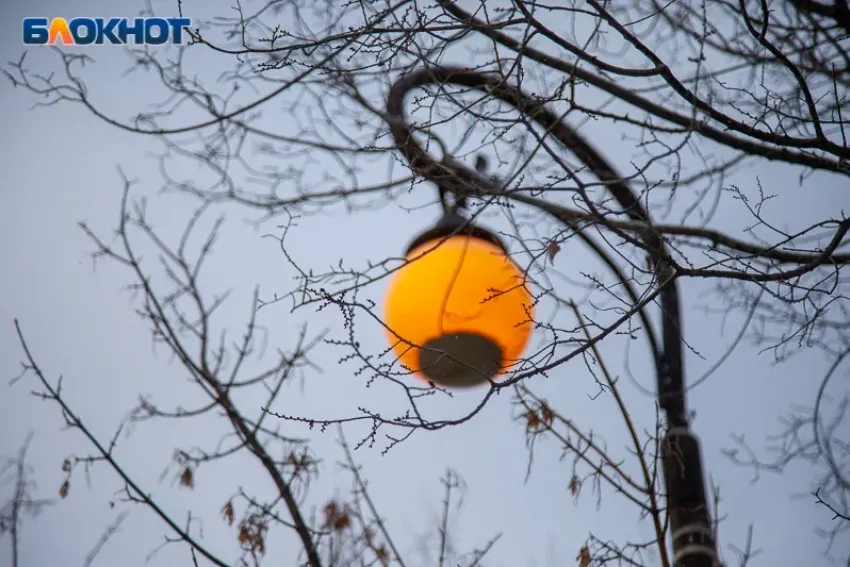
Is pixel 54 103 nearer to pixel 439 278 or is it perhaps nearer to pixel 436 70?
pixel 436 70

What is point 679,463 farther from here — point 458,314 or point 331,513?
point 331,513

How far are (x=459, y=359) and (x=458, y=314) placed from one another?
147mm

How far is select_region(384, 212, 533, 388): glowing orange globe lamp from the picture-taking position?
11.3 feet

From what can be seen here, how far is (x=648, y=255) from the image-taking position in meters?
3.95

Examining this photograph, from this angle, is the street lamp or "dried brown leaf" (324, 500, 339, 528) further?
"dried brown leaf" (324, 500, 339, 528)

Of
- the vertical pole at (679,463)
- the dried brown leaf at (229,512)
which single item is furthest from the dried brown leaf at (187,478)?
the vertical pole at (679,463)

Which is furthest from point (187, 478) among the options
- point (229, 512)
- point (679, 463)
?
point (679, 463)

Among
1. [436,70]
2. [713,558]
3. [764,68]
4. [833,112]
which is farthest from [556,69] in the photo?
[713,558]

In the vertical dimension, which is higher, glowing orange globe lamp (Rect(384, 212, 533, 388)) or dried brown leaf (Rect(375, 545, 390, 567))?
glowing orange globe lamp (Rect(384, 212, 533, 388))

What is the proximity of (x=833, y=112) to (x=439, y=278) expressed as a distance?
1845mm

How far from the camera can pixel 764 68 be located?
13.8 feet

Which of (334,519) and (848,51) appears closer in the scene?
(848,51)

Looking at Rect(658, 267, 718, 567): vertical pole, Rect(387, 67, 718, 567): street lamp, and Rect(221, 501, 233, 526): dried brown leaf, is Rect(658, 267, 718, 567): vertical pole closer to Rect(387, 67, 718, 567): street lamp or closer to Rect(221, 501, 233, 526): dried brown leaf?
Rect(387, 67, 718, 567): street lamp

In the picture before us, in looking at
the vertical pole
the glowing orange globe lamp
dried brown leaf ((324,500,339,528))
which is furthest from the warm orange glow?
dried brown leaf ((324,500,339,528))
